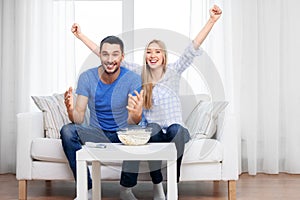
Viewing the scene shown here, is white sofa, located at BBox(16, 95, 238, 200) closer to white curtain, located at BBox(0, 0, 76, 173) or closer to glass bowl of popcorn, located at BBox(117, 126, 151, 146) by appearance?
glass bowl of popcorn, located at BBox(117, 126, 151, 146)

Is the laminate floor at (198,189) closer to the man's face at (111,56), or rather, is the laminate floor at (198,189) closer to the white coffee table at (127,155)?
the white coffee table at (127,155)

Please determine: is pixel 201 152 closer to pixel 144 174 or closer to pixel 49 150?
pixel 144 174

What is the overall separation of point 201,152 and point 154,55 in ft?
2.20

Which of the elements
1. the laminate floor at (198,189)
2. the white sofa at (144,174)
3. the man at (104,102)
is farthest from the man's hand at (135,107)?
the laminate floor at (198,189)

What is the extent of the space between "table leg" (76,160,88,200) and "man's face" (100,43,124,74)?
0.72 m

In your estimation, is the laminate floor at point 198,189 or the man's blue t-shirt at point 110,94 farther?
the laminate floor at point 198,189

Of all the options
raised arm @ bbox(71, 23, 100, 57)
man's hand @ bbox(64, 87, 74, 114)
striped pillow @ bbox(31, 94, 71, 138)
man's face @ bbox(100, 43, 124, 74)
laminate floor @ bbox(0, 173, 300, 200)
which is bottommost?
laminate floor @ bbox(0, 173, 300, 200)

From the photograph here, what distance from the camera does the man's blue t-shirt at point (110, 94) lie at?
10.8 feet

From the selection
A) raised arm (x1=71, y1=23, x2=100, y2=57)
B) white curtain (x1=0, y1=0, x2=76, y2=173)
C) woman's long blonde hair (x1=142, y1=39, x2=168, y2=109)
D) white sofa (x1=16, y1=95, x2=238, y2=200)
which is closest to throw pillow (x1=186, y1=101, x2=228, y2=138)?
white sofa (x1=16, y1=95, x2=238, y2=200)

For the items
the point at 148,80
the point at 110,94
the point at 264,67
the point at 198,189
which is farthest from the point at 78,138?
the point at 264,67

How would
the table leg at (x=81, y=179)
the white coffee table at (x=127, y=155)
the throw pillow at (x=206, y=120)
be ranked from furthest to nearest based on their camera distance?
the throw pillow at (x=206, y=120) → the table leg at (x=81, y=179) → the white coffee table at (x=127, y=155)

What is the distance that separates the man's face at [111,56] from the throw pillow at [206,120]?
2.25 ft

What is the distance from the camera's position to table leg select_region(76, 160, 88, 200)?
2.76m

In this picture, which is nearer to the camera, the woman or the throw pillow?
the woman
